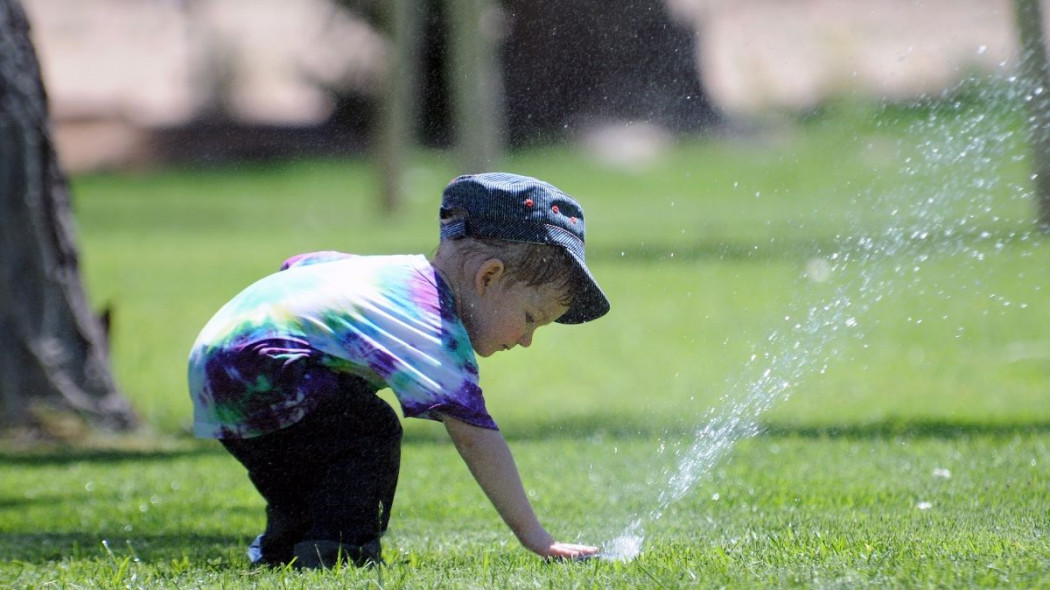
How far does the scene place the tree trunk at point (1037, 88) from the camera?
24.1 ft

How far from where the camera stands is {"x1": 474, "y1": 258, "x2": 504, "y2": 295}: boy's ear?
3.11 m

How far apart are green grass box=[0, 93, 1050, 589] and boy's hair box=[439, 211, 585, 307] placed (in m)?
0.63

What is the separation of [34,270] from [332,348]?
328cm

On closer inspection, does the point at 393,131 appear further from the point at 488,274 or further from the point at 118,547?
the point at 488,274

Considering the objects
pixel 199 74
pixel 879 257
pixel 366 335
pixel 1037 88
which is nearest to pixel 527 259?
pixel 366 335

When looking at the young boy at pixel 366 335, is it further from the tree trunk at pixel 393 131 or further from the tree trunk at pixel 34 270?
the tree trunk at pixel 393 131

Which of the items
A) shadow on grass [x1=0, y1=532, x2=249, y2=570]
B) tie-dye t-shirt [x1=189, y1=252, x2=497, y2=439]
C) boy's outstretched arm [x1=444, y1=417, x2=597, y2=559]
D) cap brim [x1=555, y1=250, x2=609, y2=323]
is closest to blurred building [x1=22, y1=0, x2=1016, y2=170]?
shadow on grass [x1=0, y1=532, x2=249, y2=570]

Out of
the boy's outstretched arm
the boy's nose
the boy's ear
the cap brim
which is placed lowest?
the boy's outstretched arm

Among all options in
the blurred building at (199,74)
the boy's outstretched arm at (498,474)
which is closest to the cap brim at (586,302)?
the boy's outstretched arm at (498,474)

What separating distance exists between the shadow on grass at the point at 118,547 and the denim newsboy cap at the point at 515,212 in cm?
100

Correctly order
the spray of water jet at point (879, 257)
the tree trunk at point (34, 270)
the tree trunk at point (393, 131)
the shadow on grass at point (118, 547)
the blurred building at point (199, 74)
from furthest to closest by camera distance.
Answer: the blurred building at point (199, 74)
the tree trunk at point (393, 131)
the tree trunk at point (34, 270)
the spray of water jet at point (879, 257)
the shadow on grass at point (118, 547)

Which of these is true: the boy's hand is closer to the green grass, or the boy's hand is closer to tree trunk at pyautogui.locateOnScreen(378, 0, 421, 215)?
the green grass

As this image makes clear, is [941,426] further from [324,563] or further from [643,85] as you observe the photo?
[643,85]

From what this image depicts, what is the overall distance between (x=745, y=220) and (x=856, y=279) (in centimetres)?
533
